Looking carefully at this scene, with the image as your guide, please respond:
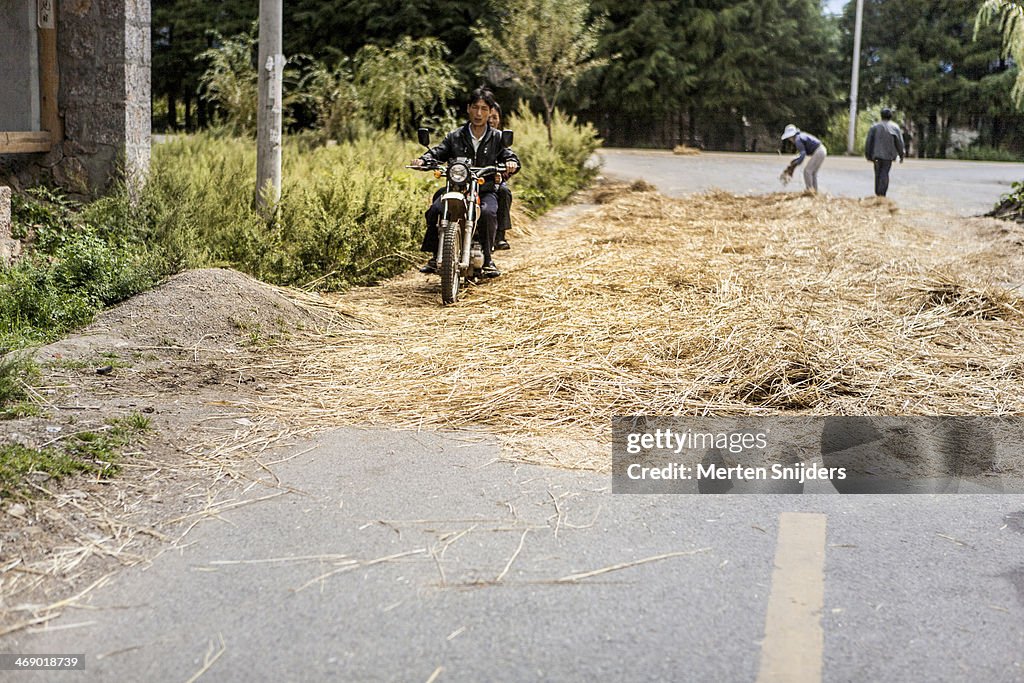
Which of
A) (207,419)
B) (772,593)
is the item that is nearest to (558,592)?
(772,593)

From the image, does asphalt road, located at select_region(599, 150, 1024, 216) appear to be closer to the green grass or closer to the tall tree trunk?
the green grass

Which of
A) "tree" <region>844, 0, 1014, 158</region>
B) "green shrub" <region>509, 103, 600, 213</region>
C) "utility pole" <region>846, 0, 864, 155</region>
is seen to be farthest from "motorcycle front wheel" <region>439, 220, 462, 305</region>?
"tree" <region>844, 0, 1014, 158</region>

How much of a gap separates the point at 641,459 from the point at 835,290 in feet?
15.3

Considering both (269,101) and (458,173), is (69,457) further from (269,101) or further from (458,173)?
(269,101)

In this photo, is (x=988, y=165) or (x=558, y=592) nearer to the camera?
(x=558, y=592)

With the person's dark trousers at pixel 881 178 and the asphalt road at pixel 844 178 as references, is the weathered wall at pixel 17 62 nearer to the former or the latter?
the asphalt road at pixel 844 178

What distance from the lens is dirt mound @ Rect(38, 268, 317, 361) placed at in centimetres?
736

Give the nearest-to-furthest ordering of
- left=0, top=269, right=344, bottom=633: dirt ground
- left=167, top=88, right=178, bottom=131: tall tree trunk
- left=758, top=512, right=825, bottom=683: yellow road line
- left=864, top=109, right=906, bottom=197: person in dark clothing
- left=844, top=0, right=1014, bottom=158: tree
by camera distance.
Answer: left=758, top=512, right=825, bottom=683: yellow road line < left=0, top=269, right=344, bottom=633: dirt ground < left=864, top=109, right=906, bottom=197: person in dark clothing < left=844, top=0, right=1014, bottom=158: tree < left=167, top=88, right=178, bottom=131: tall tree trunk

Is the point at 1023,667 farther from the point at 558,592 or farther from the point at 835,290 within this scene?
the point at 835,290

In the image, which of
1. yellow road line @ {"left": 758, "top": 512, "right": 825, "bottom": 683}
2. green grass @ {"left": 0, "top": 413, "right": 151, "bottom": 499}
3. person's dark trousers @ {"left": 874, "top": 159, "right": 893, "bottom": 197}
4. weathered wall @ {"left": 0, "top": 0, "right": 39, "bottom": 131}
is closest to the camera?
yellow road line @ {"left": 758, "top": 512, "right": 825, "bottom": 683}

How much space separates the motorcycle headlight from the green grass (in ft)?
15.6

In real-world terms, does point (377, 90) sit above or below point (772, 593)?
above

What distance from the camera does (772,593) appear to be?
3859mm

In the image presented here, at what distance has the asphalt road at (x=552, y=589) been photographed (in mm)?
3348
